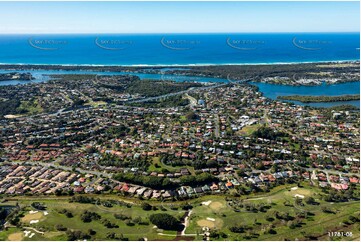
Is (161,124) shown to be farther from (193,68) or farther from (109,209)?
(193,68)

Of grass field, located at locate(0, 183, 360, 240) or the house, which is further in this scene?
the house

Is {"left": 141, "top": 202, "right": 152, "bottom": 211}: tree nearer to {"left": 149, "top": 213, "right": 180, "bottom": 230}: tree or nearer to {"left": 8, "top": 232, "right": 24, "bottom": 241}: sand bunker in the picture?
{"left": 149, "top": 213, "right": 180, "bottom": 230}: tree

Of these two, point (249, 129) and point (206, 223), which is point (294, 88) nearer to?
point (249, 129)

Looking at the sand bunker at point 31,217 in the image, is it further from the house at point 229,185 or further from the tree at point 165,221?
the house at point 229,185

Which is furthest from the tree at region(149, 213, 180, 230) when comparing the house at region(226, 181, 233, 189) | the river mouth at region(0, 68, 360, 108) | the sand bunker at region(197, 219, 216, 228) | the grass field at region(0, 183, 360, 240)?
the river mouth at region(0, 68, 360, 108)

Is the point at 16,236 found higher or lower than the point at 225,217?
lower

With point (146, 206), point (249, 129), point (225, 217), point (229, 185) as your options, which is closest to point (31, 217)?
point (146, 206)

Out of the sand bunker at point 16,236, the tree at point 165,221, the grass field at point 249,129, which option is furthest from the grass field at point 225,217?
the grass field at point 249,129
